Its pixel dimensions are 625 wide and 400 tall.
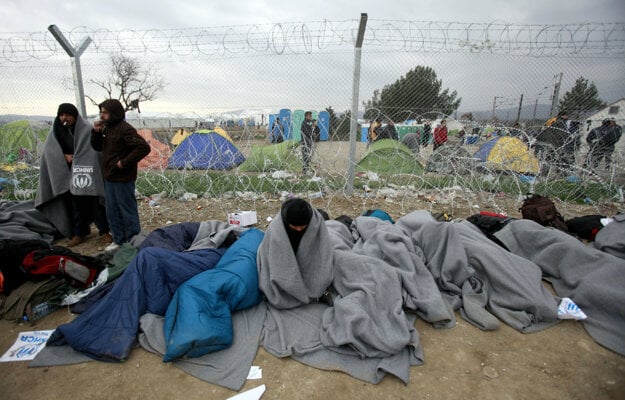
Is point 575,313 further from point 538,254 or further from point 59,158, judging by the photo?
point 59,158

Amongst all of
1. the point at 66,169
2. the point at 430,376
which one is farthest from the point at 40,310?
the point at 430,376

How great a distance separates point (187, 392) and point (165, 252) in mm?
1035

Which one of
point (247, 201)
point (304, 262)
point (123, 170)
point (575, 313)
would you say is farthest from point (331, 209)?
point (575, 313)

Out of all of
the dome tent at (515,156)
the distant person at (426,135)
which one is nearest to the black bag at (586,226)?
the dome tent at (515,156)

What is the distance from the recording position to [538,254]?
9.96 ft

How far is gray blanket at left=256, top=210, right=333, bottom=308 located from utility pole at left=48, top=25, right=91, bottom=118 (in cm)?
402

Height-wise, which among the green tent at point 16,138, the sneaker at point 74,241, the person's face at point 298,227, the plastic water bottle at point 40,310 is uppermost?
the green tent at point 16,138

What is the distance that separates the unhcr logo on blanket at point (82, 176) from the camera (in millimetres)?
3510

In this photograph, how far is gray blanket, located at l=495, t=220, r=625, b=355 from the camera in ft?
7.63

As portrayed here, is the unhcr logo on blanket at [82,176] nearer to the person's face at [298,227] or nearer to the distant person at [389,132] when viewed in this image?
the person's face at [298,227]

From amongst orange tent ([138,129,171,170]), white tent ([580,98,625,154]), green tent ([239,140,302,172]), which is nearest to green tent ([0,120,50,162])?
orange tent ([138,129,171,170])

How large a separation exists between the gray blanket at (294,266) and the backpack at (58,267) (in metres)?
1.50

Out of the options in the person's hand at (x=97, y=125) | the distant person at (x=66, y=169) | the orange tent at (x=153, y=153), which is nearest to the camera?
the person's hand at (x=97, y=125)

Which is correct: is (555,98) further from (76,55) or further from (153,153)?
(153,153)
